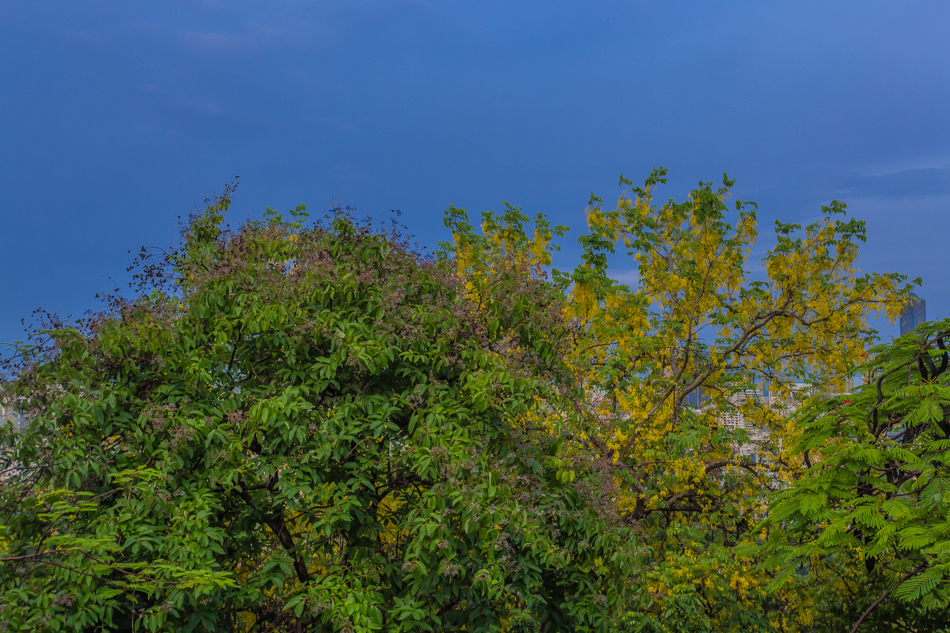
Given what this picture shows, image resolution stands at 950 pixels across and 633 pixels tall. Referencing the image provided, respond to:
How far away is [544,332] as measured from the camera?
23.1ft

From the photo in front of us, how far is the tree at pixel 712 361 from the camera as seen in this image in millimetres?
11219

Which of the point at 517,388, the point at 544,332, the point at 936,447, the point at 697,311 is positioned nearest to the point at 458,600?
the point at 517,388

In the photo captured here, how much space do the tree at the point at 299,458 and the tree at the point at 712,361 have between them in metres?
4.61

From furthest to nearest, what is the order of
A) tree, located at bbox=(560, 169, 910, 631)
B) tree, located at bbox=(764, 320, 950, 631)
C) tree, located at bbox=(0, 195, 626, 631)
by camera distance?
1. tree, located at bbox=(560, 169, 910, 631)
2. tree, located at bbox=(0, 195, 626, 631)
3. tree, located at bbox=(764, 320, 950, 631)

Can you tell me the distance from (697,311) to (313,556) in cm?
816

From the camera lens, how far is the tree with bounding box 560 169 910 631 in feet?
36.8

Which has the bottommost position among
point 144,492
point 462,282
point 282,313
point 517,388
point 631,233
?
point 144,492

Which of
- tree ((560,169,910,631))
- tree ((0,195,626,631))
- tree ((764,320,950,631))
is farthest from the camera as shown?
tree ((560,169,910,631))

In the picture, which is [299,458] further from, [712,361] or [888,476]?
[712,361]

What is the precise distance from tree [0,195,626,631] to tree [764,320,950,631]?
1599mm

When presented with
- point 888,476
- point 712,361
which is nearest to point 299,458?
Result: point 888,476

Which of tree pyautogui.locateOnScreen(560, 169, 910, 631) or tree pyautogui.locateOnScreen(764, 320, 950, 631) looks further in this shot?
tree pyautogui.locateOnScreen(560, 169, 910, 631)

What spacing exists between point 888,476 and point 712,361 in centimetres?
575

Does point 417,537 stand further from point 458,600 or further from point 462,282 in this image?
point 462,282
